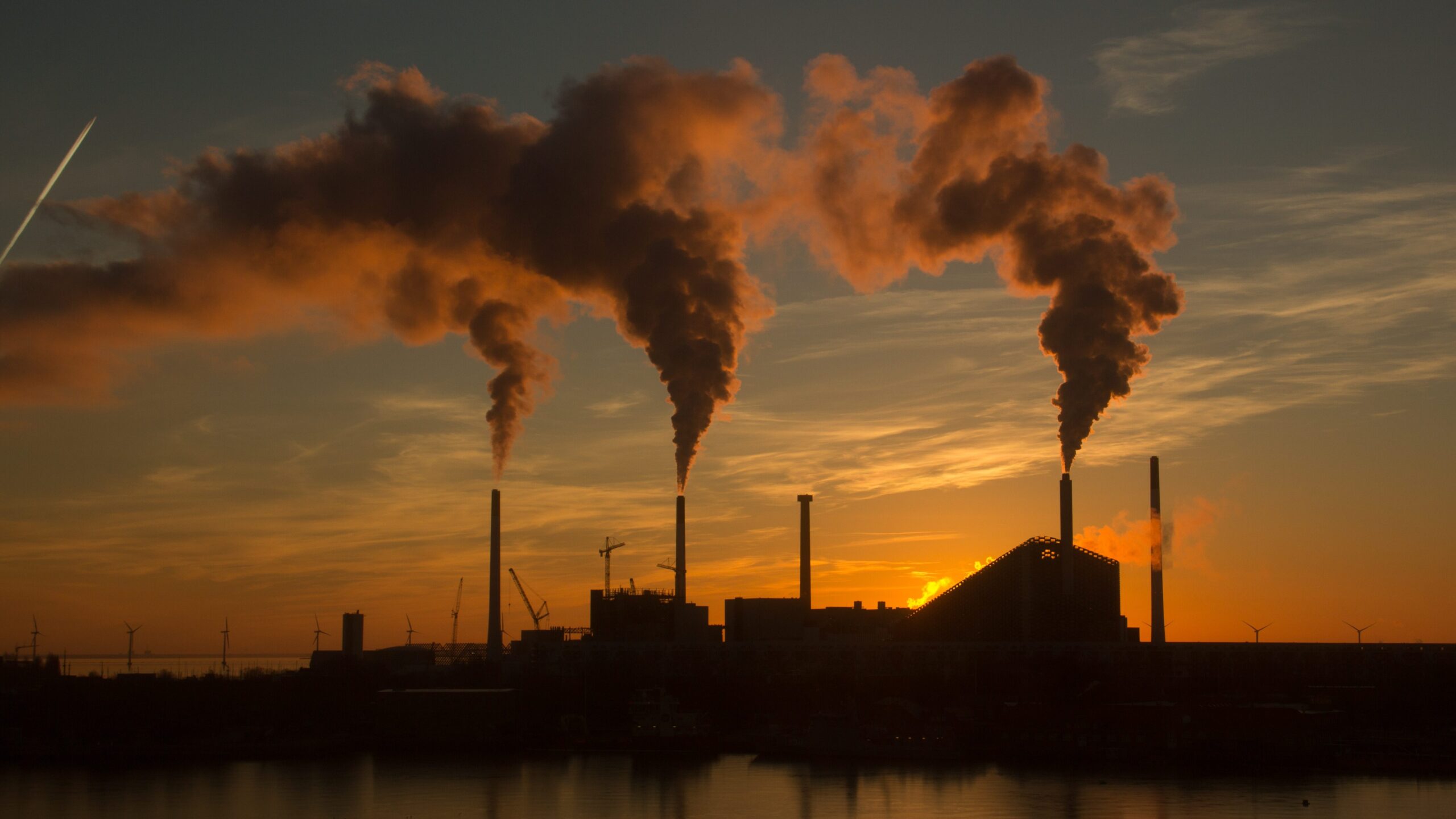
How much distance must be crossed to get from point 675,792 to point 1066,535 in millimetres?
47218

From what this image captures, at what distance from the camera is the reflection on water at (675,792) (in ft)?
235

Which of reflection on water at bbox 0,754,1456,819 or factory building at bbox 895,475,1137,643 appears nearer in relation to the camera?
reflection on water at bbox 0,754,1456,819

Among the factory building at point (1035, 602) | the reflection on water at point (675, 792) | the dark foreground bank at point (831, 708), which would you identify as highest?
the factory building at point (1035, 602)

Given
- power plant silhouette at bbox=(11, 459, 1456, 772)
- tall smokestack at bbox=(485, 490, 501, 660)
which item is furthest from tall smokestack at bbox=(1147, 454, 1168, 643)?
tall smokestack at bbox=(485, 490, 501, 660)

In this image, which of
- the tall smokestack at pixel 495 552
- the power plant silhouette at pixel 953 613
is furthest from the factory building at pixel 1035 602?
the tall smokestack at pixel 495 552

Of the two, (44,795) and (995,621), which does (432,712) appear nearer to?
(44,795)

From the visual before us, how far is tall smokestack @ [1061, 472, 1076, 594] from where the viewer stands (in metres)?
107

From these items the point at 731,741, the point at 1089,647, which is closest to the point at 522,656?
the point at 731,741

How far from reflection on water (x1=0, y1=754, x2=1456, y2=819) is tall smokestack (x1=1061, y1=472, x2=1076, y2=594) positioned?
82.4 ft

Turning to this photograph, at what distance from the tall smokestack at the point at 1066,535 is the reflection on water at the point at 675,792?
25.1 m

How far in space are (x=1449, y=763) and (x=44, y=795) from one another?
7757 centimetres

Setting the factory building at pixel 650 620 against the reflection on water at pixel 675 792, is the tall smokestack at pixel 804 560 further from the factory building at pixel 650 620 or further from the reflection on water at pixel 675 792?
the reflection on water at pixel 675 792

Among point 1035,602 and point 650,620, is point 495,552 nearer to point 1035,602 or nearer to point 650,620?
point 650,620

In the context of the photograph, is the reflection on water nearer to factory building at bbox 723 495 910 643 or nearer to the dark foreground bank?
the dark foreground bank
